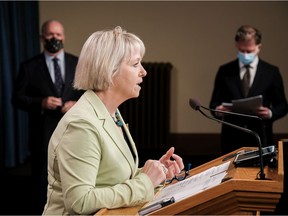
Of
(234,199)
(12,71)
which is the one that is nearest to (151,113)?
(12,71)

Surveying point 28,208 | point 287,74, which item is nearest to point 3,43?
point 28,208

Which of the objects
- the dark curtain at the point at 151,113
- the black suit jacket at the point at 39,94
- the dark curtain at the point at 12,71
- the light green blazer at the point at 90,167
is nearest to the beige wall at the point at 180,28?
the dark curtain at the point at 151,113

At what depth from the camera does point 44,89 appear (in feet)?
13.0

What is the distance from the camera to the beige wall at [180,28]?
6449 mm

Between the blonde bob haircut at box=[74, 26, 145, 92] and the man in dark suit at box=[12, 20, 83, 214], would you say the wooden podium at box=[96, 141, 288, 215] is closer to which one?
the blonde bob haircut at box=[74, 26, 145, 92]

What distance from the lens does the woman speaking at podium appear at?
5.41 feet

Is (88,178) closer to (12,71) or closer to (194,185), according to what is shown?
(194,185)

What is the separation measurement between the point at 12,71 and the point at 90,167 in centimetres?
424

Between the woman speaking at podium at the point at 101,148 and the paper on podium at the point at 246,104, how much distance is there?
1.85 metres

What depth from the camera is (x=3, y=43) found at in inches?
212

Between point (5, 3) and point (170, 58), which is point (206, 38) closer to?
point (170, 58)

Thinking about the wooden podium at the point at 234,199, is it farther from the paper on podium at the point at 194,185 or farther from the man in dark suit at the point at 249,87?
the man in dark suit at the point at 249,87

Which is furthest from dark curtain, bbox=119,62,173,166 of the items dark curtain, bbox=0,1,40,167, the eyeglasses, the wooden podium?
the wooden podium

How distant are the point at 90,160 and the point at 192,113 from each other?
16.5ft
